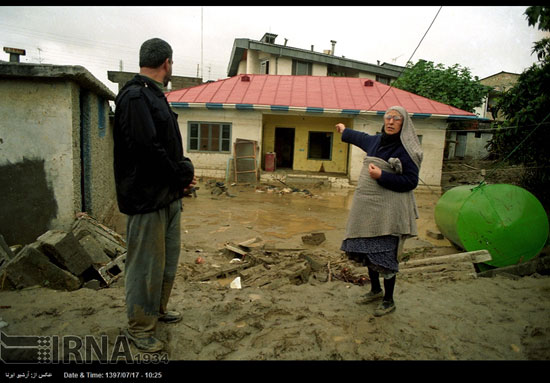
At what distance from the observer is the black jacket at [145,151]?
6.60 feet

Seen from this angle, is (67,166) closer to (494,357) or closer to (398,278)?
(398,278)

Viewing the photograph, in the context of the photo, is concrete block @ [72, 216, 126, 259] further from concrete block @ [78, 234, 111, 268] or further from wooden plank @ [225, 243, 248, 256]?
wooden plank @ [225, 243, 248, 256]

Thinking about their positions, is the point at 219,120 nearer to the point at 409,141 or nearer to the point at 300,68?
the point at 300,68

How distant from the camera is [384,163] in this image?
281cm

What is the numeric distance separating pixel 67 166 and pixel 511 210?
6122 mm

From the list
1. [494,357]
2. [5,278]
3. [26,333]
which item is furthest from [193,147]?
[494,357]

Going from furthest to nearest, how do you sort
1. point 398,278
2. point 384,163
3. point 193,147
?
point 193,147
point 398,278
point 384,163

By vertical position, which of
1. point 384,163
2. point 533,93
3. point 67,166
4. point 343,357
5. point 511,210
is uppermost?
point 533,93

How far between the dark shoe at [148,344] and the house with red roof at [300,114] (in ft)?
40.9

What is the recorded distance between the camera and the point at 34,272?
3246 millimetres

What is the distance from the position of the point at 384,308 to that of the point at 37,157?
15.2 feet

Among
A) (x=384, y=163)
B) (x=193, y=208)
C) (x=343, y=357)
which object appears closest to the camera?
(x=343, y=357)

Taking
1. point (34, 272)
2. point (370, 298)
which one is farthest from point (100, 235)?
point (370, 298)

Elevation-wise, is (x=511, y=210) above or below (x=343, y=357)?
above
